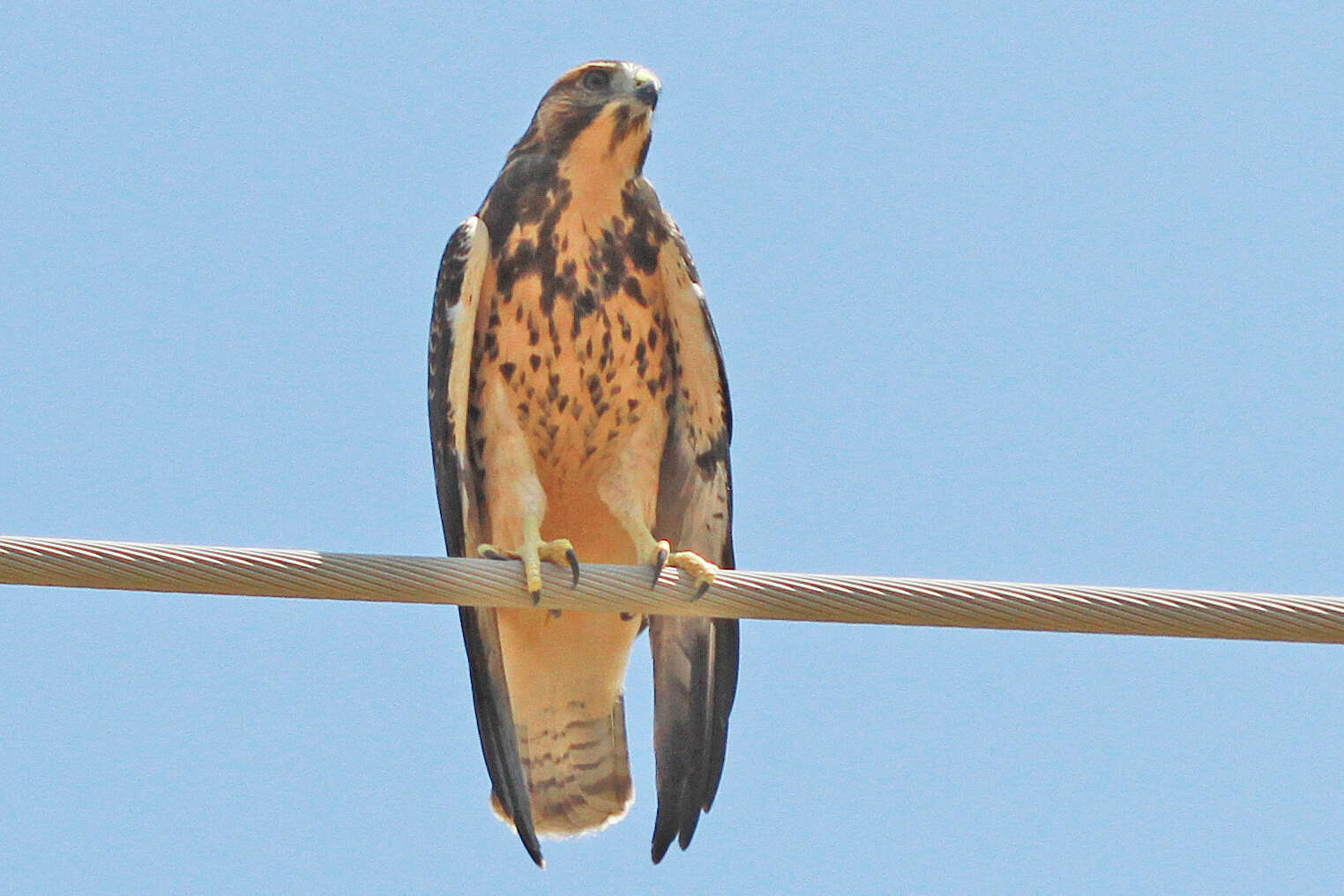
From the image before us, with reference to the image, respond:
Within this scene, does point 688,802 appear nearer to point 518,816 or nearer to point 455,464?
point 518,816

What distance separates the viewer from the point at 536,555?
5.51 meters

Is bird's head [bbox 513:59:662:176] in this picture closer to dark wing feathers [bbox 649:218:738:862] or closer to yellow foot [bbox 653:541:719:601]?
dark wing feathers [bbox 649:218:738:862]

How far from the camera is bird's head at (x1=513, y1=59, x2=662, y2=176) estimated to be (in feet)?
20.7

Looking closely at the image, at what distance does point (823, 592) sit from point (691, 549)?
2.00 m

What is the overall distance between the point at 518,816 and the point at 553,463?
3.76ft

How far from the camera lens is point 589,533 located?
6.43 metres

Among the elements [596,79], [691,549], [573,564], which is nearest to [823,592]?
[573,564]

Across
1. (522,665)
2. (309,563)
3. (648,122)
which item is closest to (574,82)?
(648,122)

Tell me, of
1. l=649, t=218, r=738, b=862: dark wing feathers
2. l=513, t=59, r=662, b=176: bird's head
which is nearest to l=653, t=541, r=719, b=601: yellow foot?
l=649, t=218, r=738, b=862: dark wing feathers

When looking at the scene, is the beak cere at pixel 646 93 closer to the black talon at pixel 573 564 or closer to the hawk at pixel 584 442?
the hawk at pixel 584 442

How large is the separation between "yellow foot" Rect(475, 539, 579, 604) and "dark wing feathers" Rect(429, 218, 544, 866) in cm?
23

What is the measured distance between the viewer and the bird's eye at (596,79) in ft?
21.1

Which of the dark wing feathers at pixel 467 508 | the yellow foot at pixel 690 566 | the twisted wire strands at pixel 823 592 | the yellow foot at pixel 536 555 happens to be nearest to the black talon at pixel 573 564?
the yellow foot at pixel 536 555

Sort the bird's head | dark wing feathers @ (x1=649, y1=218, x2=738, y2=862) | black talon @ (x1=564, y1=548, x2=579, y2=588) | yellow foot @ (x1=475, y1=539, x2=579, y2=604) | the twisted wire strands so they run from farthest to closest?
the bird's head, dark wing feathers @ (x1=649, y1=218, x2=738, y2=862), yellow foot @ (x1=475, y1=539, x2=579, y2=604), black talon @ (x1=564, y1=548, x2=579, y2=588), the twisted wire strands
